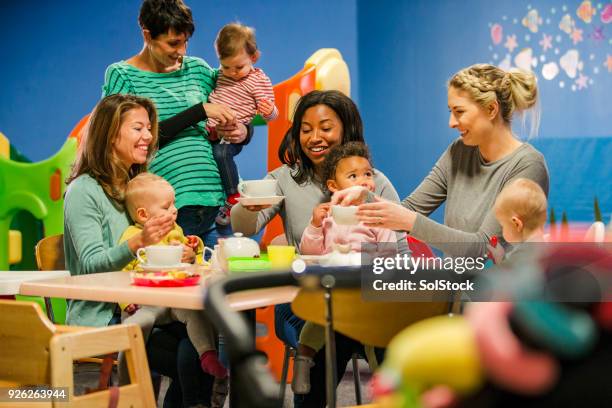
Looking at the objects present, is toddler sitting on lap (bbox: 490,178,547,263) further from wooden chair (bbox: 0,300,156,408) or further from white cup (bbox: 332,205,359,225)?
wooden chair (bbox: 0,300,156,408)

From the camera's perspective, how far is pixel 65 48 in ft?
18.1

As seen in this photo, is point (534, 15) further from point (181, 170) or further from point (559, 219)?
point (181, 170)

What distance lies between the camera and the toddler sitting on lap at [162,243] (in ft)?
7.79

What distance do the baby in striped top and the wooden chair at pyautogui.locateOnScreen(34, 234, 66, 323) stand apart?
63 cm

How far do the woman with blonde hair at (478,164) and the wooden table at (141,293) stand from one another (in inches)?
22.1

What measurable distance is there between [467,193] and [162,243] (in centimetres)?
98

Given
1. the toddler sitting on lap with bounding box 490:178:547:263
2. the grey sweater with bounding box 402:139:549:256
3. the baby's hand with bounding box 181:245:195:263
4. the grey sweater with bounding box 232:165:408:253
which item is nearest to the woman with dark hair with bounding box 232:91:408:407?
the grey sweater with bounding box 232:165:408:253

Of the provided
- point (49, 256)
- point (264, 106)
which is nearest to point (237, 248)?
point (49, 256)

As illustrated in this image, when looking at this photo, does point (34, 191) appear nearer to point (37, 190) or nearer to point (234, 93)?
point (37, 190)

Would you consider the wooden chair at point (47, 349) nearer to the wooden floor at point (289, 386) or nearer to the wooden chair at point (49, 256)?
the wooden chair at point (49, 256)

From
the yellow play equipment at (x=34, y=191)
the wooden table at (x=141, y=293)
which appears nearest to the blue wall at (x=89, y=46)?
the yellow play equipment at (x=34, y=191)

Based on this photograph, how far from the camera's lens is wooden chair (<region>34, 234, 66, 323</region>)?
3199 millimetres

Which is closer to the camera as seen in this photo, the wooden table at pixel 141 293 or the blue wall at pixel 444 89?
the wooden table at pixel 141 293

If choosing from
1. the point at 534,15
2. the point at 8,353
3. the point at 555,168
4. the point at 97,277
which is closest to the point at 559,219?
the point at 555,168
